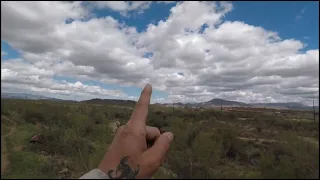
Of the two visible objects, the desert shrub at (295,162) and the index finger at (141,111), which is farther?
the desert shrub at (295,162)

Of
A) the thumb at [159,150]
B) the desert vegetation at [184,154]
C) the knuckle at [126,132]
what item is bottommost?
the desert vegetation at [184,154]

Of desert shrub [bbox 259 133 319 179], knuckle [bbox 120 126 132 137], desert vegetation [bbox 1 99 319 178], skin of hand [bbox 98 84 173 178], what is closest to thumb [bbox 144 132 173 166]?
skin of hand [bbox 98 84 173 178]

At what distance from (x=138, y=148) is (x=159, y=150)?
96mm

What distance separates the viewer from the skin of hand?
1415 millimetres

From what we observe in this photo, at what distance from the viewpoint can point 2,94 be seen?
1.19 m

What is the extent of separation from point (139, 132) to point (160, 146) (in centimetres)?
12

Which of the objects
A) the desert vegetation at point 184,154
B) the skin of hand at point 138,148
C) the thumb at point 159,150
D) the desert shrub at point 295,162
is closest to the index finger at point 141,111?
the skin of hand at point 138,148

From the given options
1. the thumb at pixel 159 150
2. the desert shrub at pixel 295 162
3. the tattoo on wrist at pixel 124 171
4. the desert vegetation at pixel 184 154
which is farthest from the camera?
the desert vegetation at pixel 184 154

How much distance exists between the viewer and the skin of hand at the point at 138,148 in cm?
142

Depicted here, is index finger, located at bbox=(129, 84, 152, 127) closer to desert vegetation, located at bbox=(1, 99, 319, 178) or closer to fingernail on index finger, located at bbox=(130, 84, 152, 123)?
fingernail on index finger, located at bbox=(130, 84, 152, 123)

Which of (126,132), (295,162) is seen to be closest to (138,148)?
(126,132)

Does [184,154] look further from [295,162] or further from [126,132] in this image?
[126,132]

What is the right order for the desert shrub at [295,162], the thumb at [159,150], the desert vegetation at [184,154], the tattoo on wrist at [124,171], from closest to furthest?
the tattoo on wrist at [124,171], the thumb at [159,150], the desert shrub at [295,162], the desert vegetation at [184,154]

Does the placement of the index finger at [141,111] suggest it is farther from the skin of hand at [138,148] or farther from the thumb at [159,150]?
the thumb at [159,150]
